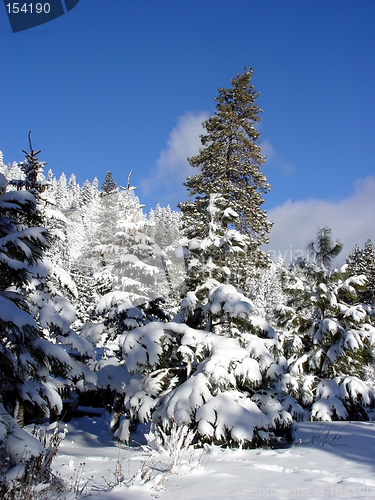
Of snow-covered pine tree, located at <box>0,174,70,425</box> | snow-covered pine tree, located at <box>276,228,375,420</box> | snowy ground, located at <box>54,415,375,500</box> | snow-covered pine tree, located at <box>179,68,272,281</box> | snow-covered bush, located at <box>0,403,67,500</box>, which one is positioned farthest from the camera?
snow-covered pine tree, located at <box>179,68,272,281</box>

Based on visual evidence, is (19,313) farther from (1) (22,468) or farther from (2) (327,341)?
(2) (327,341)

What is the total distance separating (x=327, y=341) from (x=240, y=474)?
356 inches

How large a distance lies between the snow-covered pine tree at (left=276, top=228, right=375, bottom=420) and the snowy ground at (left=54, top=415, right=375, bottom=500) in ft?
15.3

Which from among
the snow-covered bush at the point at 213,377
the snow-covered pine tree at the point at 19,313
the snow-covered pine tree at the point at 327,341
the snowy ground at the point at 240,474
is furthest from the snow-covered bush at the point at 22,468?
the snow-covered pine tree at the point at 327,341

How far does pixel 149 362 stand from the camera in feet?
25.3

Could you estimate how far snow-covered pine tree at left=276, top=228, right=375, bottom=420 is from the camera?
11055 millimetres

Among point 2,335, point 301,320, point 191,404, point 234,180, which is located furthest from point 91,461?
point 234,180

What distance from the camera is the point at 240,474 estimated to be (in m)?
4.39

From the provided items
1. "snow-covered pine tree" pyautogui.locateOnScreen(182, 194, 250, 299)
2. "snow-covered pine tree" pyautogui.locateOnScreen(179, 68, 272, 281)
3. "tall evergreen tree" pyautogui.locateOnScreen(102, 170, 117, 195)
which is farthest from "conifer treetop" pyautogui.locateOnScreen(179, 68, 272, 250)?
"tall evergreen tree" pyautogui.locateOnScreen(102, 170, 117, 195)

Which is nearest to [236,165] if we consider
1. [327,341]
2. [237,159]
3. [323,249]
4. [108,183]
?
[237,159]

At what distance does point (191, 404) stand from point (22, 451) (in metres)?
3.80

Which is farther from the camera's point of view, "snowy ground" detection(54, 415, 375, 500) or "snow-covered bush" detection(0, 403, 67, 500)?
"snowy ground" detection(54, 415, 375, 500)

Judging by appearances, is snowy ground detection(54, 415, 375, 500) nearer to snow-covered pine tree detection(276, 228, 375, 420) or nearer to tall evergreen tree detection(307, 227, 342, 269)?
snow-covered pine tree detection(276, 228, 375, 420)

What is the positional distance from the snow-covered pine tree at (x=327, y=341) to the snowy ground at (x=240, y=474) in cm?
467
